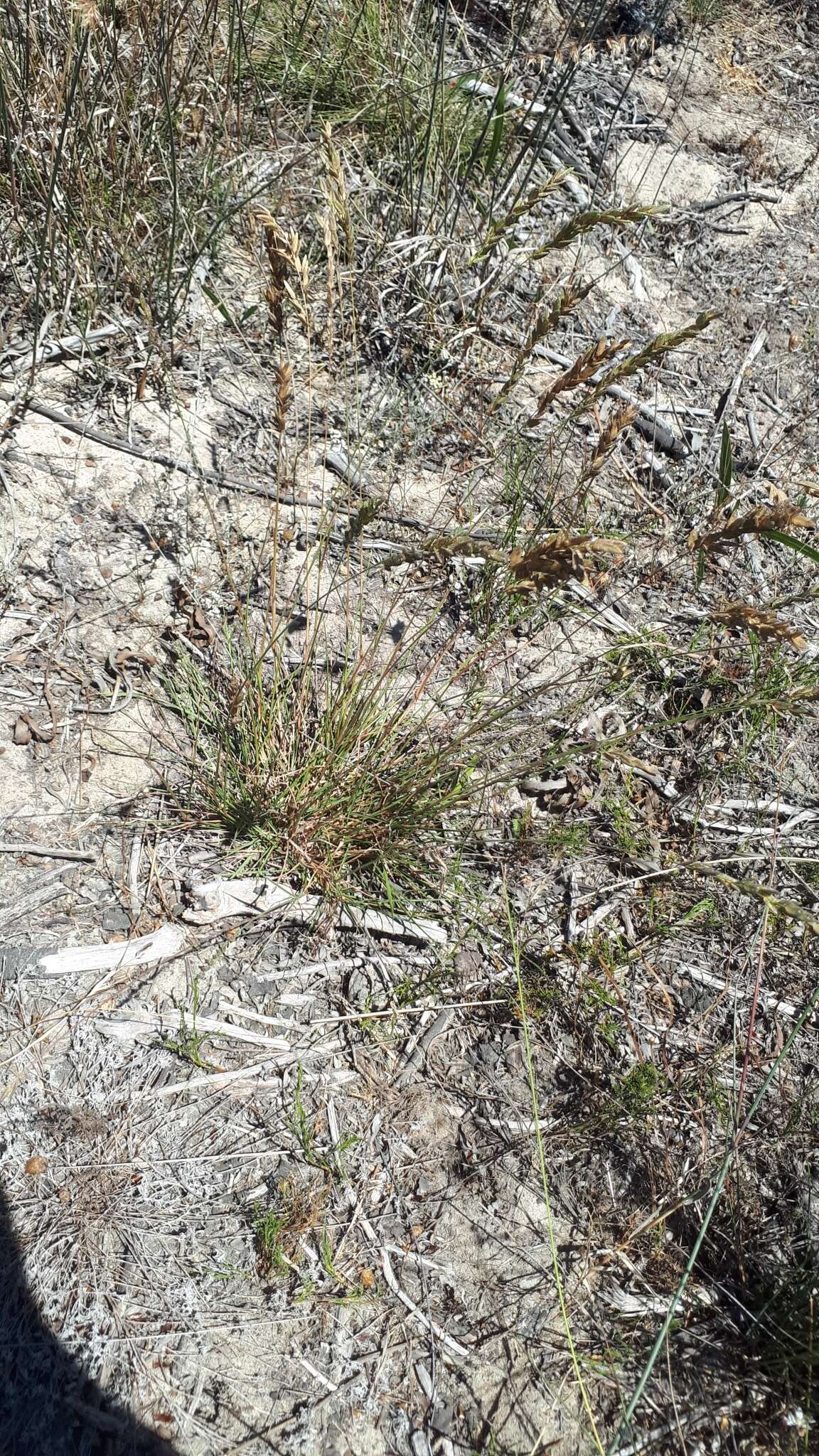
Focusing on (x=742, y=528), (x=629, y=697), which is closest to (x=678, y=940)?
(x=629, y=697)

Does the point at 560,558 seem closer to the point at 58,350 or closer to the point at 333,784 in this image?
the point at 333,784

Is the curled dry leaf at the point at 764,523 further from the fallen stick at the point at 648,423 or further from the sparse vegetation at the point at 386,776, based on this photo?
A: the fallen stick at the point at 648,423

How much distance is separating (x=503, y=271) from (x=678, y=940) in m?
2.49

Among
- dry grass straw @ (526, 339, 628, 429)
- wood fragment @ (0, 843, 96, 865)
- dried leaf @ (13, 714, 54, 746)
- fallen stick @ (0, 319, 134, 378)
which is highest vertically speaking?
dry grass straw @ (526, 339, 628, 429)

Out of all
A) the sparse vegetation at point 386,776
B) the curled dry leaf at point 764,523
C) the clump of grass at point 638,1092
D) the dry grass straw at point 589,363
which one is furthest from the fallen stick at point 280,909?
the dry grass straw at point 589,363

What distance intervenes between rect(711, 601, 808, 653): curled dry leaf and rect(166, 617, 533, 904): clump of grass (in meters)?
0.62

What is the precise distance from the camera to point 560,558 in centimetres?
148

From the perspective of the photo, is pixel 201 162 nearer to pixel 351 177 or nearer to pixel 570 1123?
pixel 351 177

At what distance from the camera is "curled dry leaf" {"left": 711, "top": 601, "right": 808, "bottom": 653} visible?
5.14 ft

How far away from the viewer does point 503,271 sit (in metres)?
3.45

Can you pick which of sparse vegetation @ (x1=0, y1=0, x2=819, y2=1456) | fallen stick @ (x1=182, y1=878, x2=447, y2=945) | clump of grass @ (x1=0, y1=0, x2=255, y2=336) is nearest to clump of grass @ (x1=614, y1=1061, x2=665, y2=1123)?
sparse vegetation @ (x1=0, y1=0, x2=819, y2=1456)

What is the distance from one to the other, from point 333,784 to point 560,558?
896 mm

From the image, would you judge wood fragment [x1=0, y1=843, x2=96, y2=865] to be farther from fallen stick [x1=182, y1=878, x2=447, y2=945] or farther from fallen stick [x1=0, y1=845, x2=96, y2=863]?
fallen stick [x1=182, y1=878, x2=447, y2=945]

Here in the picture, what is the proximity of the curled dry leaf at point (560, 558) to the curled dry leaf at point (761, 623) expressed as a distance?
0.82 ft
